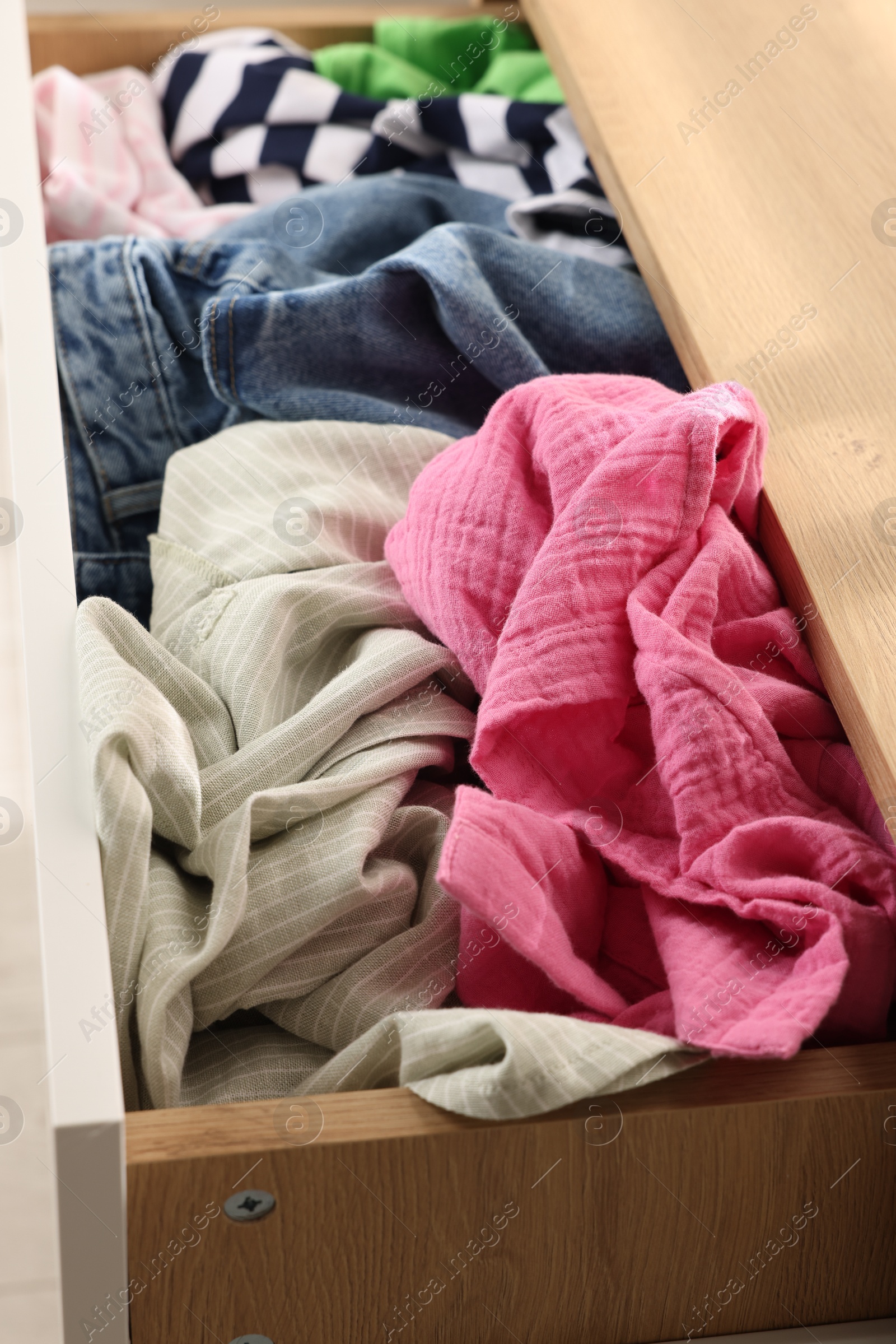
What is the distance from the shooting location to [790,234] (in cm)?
86

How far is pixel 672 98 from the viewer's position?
101cm

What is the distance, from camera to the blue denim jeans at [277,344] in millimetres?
895

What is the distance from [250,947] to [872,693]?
315mm

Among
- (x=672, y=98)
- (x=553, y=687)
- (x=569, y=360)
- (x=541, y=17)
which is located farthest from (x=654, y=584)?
(x=541, y=17)

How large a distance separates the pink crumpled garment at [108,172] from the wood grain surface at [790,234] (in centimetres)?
38

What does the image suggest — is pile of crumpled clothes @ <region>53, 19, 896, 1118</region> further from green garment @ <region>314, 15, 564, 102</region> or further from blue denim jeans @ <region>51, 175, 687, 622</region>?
green garment @ <region>314, 15, 564, 102</region>

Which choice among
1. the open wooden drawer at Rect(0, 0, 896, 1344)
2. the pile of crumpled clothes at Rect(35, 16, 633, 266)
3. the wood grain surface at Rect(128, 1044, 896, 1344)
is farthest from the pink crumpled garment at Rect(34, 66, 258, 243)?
the wood grain surface at Rect(128, 1044, 896, 1344)

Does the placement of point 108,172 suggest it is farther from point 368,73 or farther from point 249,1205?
point 249,1205

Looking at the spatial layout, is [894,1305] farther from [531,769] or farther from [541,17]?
[541,17]

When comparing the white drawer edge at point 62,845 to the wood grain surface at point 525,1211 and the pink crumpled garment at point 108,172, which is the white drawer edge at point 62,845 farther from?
the pink crumpled garment at point 108,172

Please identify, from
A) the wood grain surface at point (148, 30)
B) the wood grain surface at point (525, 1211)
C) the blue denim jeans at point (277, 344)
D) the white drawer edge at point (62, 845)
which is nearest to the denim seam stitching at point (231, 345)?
the blue denim jeans at point (277, 344)

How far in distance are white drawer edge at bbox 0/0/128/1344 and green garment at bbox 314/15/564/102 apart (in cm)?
59

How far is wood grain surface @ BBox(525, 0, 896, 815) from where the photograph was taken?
0.65 m

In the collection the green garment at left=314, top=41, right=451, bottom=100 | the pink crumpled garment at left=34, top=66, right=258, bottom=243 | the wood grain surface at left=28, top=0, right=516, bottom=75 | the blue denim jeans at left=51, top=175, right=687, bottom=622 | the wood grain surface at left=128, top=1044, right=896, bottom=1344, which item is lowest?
the wood grain surface at left=128, top=1044, right=896, bottom=1344
